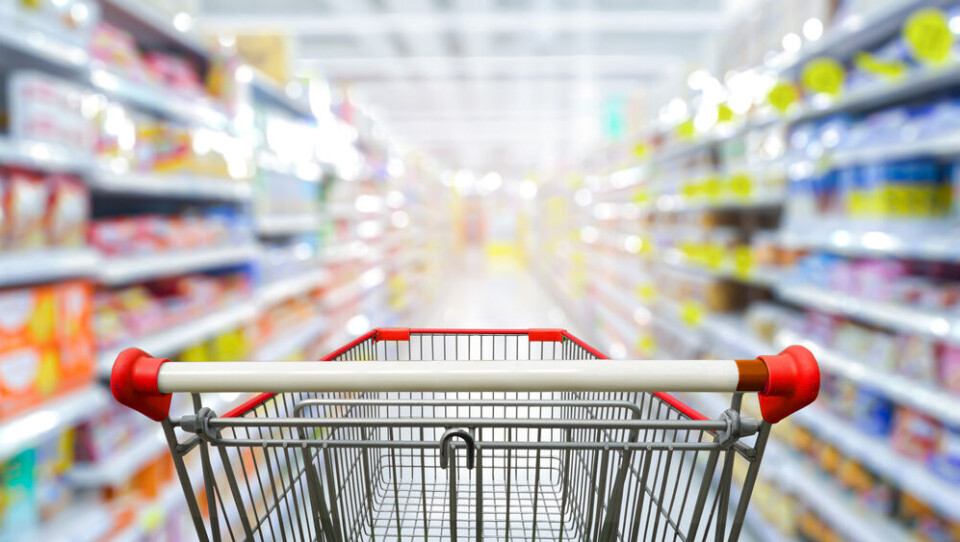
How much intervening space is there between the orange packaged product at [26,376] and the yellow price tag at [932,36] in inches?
104

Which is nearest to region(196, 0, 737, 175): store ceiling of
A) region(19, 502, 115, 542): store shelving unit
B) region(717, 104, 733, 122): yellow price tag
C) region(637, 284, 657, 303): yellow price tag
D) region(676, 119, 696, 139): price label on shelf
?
region(676, 119, 696, 139): price label on shelf

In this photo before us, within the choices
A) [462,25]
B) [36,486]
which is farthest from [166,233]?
[462,25]

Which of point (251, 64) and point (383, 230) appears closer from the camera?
point (251, 64)

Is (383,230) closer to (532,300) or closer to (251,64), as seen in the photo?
(251,64)

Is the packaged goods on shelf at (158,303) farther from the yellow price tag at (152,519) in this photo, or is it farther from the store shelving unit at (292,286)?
the yellow price tag at (152,519)

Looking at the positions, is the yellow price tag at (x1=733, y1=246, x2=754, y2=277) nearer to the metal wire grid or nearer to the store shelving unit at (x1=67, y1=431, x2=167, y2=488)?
the metal wire grid

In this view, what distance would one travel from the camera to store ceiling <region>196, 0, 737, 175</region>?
6.73 meters

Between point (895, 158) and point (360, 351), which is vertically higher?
point (895, 158)

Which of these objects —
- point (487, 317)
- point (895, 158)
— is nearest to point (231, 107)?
point (895, 158)

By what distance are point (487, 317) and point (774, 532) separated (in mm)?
5857

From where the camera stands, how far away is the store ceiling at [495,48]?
6727 millimetres

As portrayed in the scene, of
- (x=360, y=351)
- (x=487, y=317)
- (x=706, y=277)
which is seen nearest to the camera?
(x=360, y=351)

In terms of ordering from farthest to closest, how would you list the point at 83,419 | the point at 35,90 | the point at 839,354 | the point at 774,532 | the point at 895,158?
the point at 774,532 → the point at 839,354 → the point at 895,158 → the point at 83,419 → the point at 35,90

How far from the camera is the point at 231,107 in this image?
9.26ft
